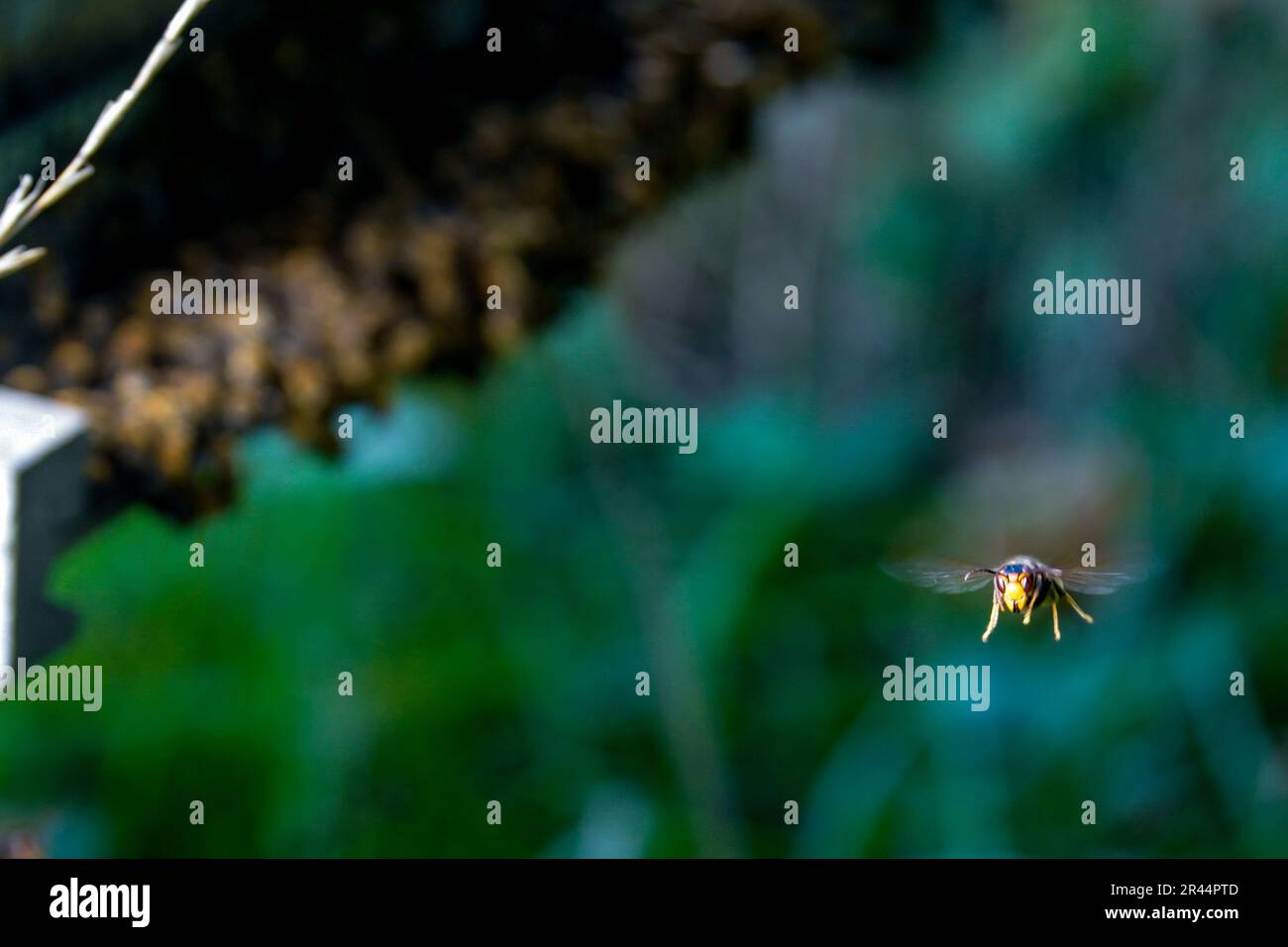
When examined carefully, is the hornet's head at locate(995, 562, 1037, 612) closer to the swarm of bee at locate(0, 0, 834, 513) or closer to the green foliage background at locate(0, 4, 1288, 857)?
the green foliage background at locate(0, 4, 1288, 857)

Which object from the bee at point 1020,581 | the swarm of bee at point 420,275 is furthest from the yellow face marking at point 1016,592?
the swarm of bee at point 420,275

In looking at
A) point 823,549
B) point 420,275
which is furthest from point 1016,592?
point 420,275

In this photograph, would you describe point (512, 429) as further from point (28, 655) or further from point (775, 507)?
point (28, 655)

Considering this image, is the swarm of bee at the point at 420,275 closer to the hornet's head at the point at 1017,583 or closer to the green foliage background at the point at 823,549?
the green foliage background at the point at 823,549

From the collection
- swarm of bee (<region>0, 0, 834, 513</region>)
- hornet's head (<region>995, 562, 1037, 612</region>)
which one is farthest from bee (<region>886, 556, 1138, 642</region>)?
swarm of bee (<region>0, 0, 834, 513</region>)

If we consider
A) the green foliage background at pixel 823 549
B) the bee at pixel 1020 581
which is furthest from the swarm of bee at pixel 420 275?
the bee at pixel 1020 581

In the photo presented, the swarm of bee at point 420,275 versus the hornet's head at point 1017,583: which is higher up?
the swarm of bee at point 420,275

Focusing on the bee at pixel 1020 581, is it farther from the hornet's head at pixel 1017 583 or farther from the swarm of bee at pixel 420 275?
the swarm of bee at pixel 420 275
